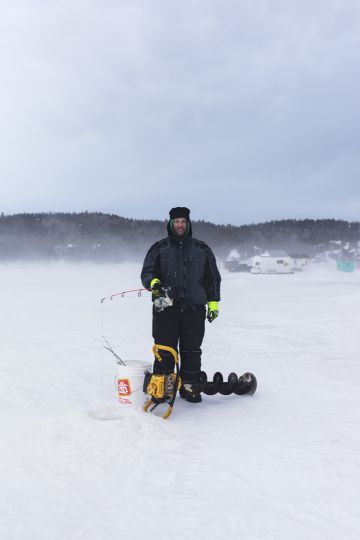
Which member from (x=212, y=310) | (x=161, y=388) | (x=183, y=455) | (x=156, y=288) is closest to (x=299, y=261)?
(x=212, y=310)

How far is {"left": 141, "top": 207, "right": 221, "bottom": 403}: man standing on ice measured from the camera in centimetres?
523

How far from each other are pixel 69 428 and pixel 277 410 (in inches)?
88.9

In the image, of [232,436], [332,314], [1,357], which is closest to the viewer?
[232,436]

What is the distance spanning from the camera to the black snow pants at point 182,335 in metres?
5.23

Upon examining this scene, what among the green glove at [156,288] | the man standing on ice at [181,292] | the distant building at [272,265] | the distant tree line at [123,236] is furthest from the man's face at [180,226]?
the distant tree line at [123,236]

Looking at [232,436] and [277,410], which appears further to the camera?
[277,410]

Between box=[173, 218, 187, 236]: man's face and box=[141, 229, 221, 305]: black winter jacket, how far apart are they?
9 cm

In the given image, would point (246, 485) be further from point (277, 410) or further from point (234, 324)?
point (234, 324)

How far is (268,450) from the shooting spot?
4020 mm

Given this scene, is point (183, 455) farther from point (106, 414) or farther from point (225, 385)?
point (225, 385)

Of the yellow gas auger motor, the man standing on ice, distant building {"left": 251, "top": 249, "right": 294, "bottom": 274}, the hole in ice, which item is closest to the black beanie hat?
the man standing on ice

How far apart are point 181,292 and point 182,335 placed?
52cm

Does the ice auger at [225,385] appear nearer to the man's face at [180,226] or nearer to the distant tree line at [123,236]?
the man's face at [180,226]

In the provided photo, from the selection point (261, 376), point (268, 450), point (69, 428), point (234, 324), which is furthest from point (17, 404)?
point (234, 324)
